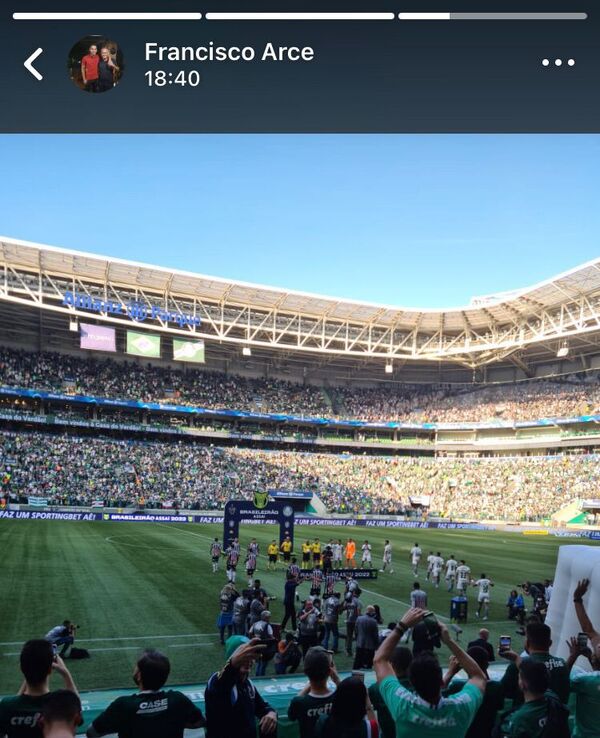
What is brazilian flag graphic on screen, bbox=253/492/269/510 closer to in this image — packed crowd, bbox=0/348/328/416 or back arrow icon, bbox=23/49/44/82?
back arrow icon, bbox=23/49/44/82

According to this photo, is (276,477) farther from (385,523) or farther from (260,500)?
(260,500)

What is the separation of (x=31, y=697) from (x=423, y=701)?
7.71 feet

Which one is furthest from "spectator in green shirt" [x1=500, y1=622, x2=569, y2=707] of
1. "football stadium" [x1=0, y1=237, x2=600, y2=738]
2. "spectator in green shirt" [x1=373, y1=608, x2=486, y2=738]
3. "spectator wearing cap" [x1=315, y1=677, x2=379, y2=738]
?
"spectator wearing cap" [x1=315, y1=677, x2=379, y2=738]

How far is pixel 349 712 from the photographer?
13.0ft

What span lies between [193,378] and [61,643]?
6001 cm

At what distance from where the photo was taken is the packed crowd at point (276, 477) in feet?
174

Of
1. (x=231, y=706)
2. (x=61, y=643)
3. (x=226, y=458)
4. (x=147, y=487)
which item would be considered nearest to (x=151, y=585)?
(x=61, y=643)

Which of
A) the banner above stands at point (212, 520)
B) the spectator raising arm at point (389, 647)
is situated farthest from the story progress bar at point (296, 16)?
the banner above stands at point (212, 520)

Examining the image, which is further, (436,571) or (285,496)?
(285,496)

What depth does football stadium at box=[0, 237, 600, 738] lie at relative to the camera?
569 centimetres

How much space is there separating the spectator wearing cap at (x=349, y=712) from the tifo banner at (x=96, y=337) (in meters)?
58.0

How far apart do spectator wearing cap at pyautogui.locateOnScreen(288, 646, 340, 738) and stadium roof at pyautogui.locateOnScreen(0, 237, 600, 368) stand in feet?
165

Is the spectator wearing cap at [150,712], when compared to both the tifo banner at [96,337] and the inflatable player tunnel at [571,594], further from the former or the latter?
the tifo banner at [96,337]

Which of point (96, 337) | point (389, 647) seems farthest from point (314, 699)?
point (96, 337)
